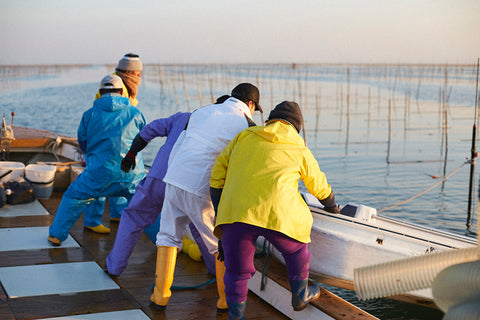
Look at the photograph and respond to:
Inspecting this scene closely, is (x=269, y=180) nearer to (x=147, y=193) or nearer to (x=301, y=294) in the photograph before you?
(x=301, y=294)

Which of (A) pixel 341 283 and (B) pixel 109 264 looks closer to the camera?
(A) pixel 341 283

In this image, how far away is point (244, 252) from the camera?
9.04 ft

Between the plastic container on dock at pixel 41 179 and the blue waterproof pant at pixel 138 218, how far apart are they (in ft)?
7.92

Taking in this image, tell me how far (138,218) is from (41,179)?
2.62 meters

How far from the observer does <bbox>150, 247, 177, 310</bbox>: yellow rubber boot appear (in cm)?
327

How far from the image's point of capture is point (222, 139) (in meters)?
3.17

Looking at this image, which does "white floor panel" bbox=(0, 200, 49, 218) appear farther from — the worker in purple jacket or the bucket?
the worker in purple jacket

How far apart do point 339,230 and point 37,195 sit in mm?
3710

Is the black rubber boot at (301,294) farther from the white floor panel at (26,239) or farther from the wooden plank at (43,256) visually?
the white floor panel at (26,239)

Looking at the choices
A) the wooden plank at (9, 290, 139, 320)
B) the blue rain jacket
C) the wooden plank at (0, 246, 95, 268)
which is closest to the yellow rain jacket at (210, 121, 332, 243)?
the wooden plank at (9, 290, 139, 320)

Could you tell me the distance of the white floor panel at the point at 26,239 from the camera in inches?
173

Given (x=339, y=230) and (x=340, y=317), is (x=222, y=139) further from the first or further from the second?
(x=340, y=317)

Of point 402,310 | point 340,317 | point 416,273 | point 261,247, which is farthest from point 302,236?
point 402,310

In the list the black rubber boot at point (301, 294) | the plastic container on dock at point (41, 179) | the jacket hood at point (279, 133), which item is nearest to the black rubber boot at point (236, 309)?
the black rubber boot at point (301, 294)
